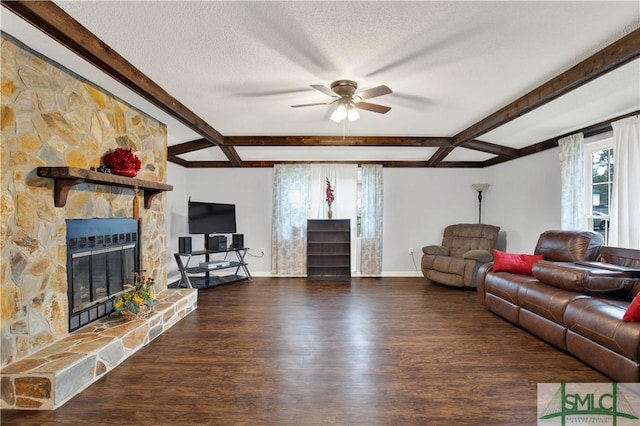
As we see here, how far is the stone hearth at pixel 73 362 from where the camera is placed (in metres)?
2.03

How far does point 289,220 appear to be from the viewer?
20.9 ft

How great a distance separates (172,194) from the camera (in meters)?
5.91

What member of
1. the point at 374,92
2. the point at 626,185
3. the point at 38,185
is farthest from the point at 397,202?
the point at 38,185

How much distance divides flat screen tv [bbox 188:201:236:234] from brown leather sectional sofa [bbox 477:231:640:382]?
4.28 metres

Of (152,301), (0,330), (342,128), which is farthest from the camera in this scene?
(342,128)

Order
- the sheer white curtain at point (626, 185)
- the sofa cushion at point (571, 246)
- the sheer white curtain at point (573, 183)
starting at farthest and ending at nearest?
the sheer white curtain at point (573, 183) → the sofa cushion at point (571, 246) → the sheer white curtain at point (626, 185)

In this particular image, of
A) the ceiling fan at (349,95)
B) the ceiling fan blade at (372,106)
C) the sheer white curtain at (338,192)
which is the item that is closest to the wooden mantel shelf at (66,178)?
the ceiling fan at (349,95)

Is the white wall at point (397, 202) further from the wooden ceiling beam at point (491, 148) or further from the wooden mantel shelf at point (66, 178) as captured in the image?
the wooden mantel shelf at point (66, 178)

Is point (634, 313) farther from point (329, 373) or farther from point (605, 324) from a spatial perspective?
point (329, 373)

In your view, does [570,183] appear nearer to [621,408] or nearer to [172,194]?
[621,408]

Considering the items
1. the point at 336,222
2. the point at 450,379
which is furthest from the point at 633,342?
the point at 336,222

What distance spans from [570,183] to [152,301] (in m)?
5.27

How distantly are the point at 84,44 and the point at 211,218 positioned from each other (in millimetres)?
3722

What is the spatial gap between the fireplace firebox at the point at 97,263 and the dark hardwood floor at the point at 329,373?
0.62 meters
